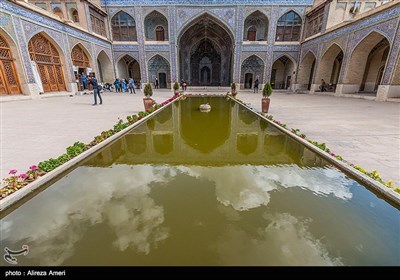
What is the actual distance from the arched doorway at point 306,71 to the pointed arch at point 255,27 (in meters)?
4.62

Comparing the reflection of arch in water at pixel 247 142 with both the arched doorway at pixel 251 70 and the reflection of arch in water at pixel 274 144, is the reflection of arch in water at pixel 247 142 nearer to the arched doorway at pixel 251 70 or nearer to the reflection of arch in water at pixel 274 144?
the reflection of arch in water at pixel 274 144

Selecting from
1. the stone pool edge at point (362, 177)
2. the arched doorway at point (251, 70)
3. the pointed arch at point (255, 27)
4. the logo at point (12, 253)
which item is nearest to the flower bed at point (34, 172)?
the logo at point (12, 253)

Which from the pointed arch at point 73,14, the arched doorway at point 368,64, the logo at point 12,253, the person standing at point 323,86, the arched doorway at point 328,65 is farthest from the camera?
the person standing at point 323,86

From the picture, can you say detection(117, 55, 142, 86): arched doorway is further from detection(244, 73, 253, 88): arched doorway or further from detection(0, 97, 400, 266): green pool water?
detection(0, 97, 400, 266): green pool water

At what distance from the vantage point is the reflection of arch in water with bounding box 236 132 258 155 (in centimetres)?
451

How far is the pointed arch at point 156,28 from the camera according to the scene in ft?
71.7

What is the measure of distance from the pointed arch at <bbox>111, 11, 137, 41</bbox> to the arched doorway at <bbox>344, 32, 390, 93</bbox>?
Result: 1960cm

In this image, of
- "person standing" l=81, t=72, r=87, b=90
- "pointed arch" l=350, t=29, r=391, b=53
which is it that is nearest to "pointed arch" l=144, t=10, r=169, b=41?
"person standing" l=81, t=72, r=87, b=90

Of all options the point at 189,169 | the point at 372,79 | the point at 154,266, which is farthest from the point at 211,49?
the point at 154,266

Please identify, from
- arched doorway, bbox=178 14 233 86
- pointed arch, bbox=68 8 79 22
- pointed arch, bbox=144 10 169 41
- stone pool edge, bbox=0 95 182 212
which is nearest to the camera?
stone pool edge, bbox=0 95 182 212
